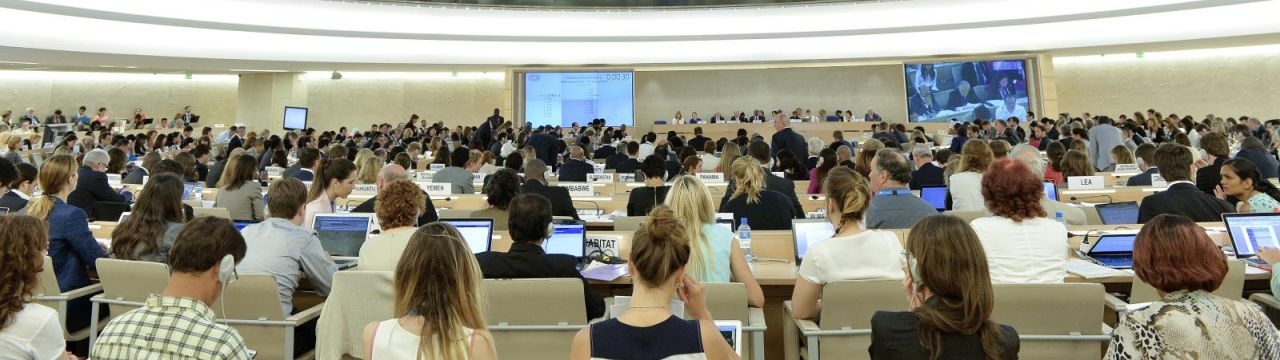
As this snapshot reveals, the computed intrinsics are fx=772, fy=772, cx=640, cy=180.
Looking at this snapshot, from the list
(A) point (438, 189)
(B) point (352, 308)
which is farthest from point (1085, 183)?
(B) point (352, 308)

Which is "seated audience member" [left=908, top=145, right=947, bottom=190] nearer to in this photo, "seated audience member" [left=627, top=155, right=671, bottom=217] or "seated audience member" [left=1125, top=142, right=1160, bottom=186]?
"seated audience member" [left=1125, top=142, right=1160, bottom=186]

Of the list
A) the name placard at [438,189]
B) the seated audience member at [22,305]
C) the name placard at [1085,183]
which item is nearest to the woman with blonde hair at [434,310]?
the seated audience member at [22,305]

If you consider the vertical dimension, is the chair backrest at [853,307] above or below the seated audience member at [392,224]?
below

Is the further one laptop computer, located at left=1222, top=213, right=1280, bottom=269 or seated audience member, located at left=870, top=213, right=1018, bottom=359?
laptop computer, located at left=1222, top=213, right=1280, bottom=269

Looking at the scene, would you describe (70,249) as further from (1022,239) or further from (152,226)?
(1022,239)

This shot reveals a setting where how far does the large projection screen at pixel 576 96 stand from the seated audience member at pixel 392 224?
15331 millimetres

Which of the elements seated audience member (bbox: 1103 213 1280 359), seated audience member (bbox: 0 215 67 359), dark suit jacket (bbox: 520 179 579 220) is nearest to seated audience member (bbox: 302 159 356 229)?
dark suit jacket (bbox: 520 179 579 220)

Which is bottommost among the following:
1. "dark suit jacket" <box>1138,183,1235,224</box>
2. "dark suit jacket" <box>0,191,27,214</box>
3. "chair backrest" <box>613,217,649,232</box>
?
"chair backrest" <box>613,217,649,232</box>

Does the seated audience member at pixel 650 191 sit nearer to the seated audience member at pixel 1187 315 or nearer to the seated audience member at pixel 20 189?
the seated audience member at pixel 20 189

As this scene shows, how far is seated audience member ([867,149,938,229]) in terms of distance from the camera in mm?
4914

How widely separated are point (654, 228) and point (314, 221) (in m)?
3.25

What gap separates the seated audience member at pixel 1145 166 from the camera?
7.47 meters

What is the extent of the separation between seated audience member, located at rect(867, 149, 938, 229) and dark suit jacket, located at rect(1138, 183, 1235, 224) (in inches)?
56.0

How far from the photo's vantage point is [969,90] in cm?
1827
